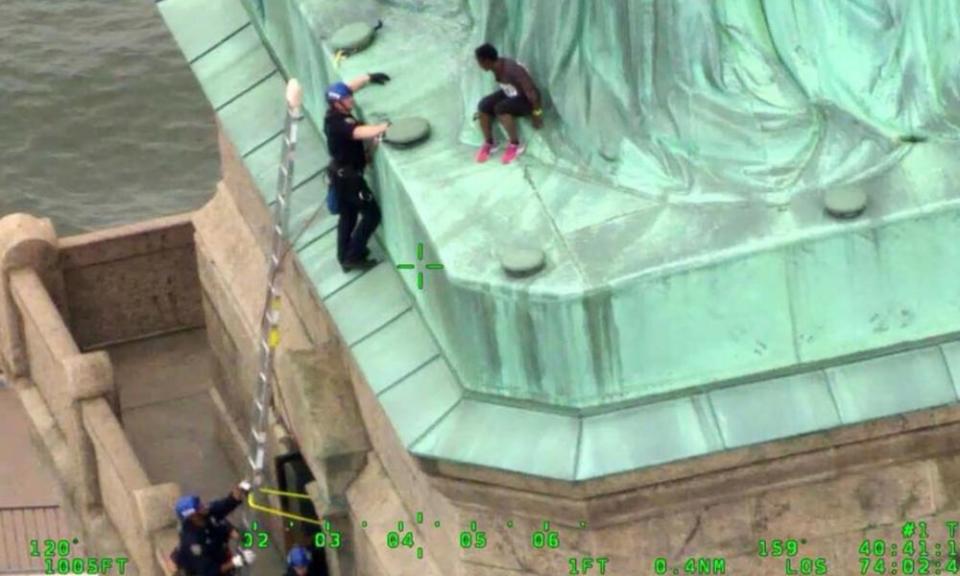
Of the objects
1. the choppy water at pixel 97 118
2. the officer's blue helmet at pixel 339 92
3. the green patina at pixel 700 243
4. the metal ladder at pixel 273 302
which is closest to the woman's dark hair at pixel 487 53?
the green patina at pixel 700 243

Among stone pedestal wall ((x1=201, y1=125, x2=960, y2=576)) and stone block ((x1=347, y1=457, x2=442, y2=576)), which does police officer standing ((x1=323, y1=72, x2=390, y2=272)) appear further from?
stone block ((x1=347, y1=457, x2=442, y2=576))

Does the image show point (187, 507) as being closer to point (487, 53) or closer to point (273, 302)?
point (273, 302)

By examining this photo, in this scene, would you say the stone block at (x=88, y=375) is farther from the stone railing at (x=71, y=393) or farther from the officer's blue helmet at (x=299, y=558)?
the officer's blue helmet at (x=299, y=558)

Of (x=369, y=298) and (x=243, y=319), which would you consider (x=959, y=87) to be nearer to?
(x=369, y=298)

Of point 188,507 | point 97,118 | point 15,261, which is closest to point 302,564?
point 188,507

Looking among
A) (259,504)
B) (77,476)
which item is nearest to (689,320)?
(259,504)
